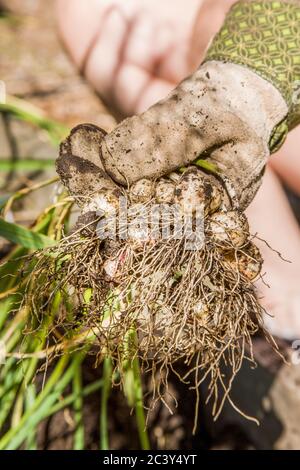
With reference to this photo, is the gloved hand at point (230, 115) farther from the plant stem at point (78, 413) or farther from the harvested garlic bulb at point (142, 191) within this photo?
the plant stem at point (78, 413)

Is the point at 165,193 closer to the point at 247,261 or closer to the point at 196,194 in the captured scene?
the point at 196,194

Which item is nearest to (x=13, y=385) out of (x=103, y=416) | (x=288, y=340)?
(x=103, y=416)

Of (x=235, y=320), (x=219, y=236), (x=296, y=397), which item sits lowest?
(x=296, y=397)

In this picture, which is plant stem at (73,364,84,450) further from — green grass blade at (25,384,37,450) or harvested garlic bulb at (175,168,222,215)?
A: harvested garlic bulb at (175,168,222,215)

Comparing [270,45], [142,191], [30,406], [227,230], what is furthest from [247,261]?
[30,406]

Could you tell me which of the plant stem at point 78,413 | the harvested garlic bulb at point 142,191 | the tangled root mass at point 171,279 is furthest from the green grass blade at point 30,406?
the harvested garlic bulb at point 142,191

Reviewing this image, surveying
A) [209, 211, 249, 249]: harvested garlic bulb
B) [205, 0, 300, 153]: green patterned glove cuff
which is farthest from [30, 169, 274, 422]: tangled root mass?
[205, 0, 300, 153]: green patterned glove cuff

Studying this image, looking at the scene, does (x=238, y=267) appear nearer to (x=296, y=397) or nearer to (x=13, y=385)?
(x=13, y=385)
